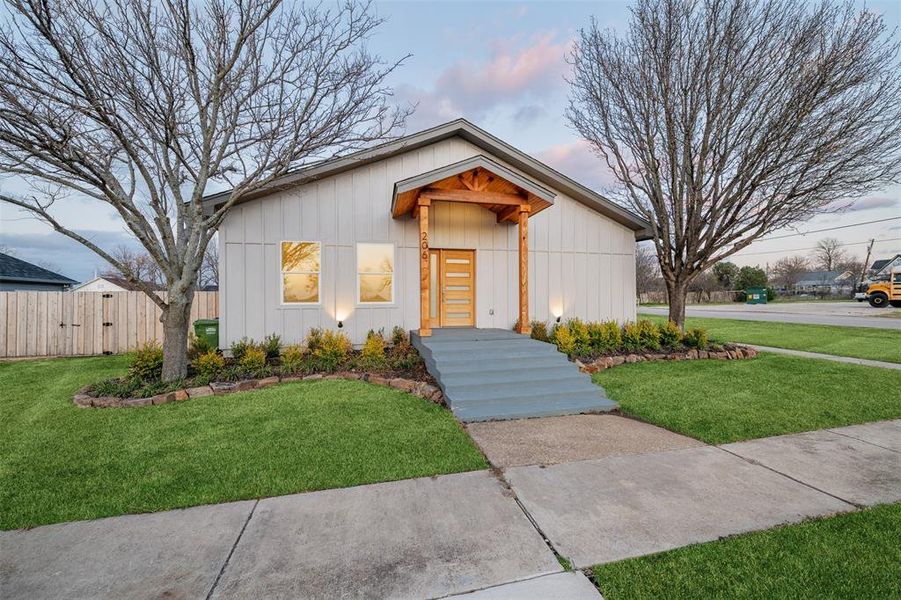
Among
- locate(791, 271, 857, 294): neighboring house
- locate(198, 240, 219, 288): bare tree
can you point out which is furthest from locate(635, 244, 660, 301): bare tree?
locate(198, 240, 219, 288): bare tree

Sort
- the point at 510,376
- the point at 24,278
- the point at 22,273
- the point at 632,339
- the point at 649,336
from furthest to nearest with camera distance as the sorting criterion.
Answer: the point at 22,273
the point at 24,278
the point at 649,336
the point at 632,339
the point at 510,376

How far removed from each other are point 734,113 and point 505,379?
345 inches

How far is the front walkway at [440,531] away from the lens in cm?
210

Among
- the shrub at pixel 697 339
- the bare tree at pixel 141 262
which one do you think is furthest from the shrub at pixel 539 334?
the bare tree at pixel 141 262

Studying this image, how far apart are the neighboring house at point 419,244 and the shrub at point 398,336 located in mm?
197

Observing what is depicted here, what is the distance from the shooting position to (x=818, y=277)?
56812 mm

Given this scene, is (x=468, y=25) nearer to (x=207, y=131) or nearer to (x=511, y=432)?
(x=207, y=131)

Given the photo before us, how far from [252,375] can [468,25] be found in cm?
958

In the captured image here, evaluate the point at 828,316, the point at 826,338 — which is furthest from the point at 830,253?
the point at 826,338

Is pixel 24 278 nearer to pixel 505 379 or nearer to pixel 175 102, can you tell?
pixel 175 102

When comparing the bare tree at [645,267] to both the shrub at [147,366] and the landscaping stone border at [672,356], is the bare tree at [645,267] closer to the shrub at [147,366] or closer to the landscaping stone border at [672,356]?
the landscaping stone border at [672,356]

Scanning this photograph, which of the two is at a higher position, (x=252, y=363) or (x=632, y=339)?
(x=632, y=339)

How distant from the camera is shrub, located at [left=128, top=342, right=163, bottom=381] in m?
6.21

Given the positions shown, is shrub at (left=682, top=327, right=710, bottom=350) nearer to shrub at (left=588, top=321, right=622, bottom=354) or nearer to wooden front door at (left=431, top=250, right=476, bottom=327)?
shrub at (left=588, top=321, right=622, bottom=354)
